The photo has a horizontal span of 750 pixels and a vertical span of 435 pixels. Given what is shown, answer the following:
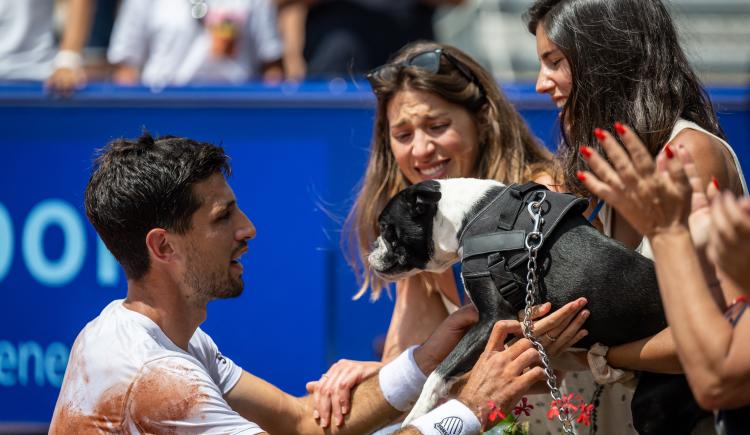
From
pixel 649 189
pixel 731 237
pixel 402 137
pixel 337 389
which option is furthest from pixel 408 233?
pixel 731 237

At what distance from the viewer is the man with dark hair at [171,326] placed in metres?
2.95

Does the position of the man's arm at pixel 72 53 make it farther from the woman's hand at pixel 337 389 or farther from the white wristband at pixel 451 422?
the white wristband at pixel 451 422

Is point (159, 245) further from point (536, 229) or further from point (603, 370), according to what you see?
point (603, 370)

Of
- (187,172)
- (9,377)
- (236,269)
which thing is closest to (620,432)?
(236,269)

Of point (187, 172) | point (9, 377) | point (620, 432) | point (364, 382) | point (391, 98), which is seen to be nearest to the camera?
point (187, 172)

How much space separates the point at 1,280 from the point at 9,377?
524mm

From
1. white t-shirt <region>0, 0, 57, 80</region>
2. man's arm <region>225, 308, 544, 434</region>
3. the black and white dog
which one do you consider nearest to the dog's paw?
the black and white dog

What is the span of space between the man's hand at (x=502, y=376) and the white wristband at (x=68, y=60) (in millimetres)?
3700

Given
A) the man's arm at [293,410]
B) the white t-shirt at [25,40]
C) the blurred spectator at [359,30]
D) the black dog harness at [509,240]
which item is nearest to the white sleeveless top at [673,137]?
the black dog harness at [509,240]

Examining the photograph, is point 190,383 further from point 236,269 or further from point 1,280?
point 1,280

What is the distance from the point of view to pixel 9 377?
542 centimetres

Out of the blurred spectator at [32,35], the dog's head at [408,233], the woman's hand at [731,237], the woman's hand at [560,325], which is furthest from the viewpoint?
the blurred spectator at [32,35]

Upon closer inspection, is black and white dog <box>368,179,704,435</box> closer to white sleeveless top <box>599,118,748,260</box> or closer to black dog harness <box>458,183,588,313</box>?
black dog harness <box>458,183,588,313</box>

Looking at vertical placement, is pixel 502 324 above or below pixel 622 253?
below
